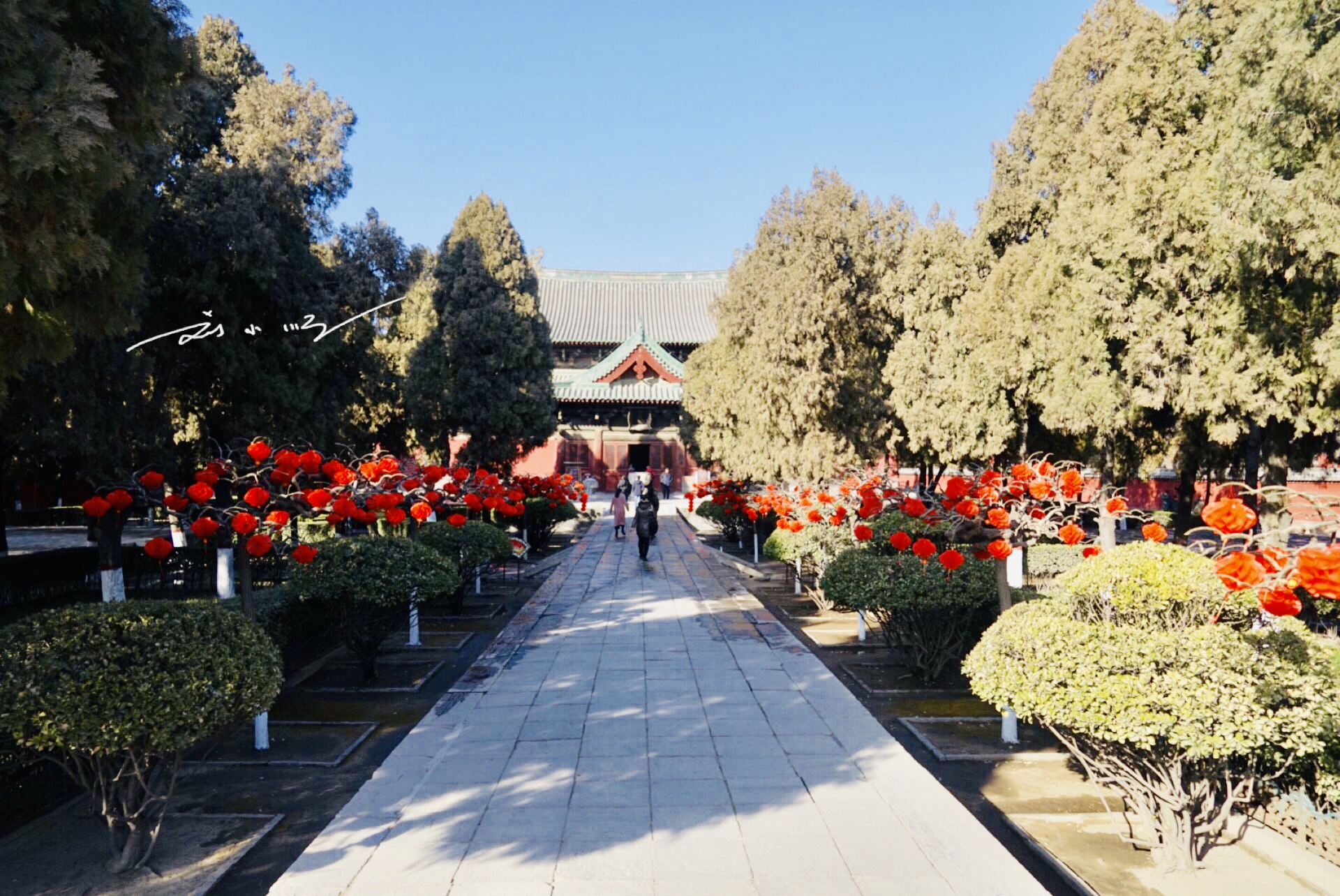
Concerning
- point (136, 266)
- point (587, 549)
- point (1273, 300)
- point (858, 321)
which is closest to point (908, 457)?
point (858, 321)

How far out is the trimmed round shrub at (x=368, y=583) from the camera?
780 centimetres

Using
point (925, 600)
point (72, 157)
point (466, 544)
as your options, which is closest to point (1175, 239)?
point (925, 600)

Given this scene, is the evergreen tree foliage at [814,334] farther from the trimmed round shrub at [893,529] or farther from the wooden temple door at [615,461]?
the wooden temple door at [615,461]

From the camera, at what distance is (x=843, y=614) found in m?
12.2

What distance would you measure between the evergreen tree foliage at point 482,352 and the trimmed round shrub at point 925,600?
1456 centimetres

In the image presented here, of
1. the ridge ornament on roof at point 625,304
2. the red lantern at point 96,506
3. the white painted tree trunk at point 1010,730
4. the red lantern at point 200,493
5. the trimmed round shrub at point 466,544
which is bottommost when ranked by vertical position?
the white painted tree trunk at point 1010,730

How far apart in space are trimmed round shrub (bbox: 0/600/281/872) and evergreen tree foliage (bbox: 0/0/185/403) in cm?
235

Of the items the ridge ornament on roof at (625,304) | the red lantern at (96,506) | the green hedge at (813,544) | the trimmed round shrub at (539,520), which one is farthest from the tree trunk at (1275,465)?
the ridge ornament on roof at (625,304)

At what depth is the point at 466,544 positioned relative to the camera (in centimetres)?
1171

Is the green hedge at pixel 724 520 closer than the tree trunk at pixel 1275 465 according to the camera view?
No

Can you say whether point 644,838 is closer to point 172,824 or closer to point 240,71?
point 172,824

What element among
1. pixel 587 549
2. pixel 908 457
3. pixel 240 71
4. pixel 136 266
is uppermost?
pixel 240 71

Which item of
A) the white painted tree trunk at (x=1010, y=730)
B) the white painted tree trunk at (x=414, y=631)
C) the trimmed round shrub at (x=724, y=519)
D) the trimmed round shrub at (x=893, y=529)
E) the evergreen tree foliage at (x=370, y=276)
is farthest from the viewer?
the trimmed round shrub at (x=724, y=519)

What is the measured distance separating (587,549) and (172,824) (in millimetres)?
16319
